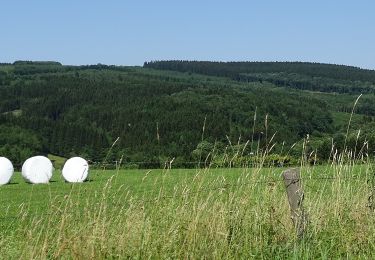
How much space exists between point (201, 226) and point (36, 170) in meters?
24.1

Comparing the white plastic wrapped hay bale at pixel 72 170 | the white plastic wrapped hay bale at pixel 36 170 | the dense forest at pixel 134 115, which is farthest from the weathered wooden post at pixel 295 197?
the dense forest at pixel 134 115

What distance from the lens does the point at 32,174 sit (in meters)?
29.1

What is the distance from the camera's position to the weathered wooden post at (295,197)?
695cm

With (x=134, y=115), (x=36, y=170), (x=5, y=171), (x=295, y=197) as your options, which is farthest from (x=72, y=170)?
(x=134, y=115)

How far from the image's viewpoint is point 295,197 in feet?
23.3

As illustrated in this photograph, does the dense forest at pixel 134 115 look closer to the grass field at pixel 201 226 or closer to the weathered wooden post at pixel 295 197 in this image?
the grass field at pixel 201 226

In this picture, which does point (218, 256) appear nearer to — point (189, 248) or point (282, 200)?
point (189, 248)

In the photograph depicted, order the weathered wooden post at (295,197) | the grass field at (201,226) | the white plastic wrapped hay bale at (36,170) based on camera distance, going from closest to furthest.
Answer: the grass field at (201,226) → the weathered wooden post at (295,197) → the white plastic wrapped hay bale at (36,170)

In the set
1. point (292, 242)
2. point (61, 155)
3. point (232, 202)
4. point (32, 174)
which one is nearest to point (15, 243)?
point (232, 202)

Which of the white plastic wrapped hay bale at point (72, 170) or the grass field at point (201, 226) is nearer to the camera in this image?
the grass field at point (201, 226)

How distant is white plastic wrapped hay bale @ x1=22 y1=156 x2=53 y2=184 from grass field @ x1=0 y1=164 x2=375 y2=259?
74.6 feet

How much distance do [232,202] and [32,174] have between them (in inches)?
923

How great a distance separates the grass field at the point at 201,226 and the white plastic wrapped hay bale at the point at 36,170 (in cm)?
2275

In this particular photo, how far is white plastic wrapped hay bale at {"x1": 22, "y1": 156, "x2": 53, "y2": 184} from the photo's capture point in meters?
29.1
